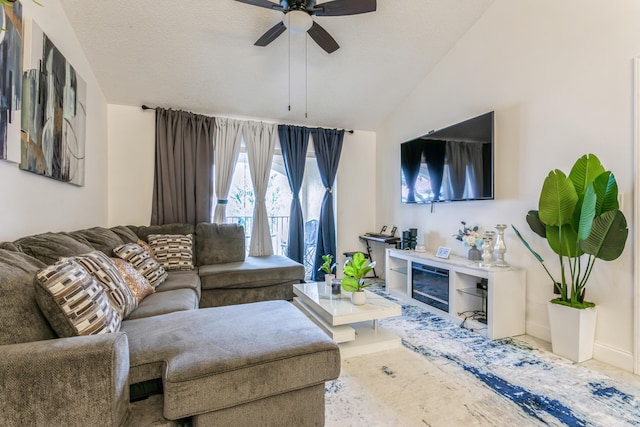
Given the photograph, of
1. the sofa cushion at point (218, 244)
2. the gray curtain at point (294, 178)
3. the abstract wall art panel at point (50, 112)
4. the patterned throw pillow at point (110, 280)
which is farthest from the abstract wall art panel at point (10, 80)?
the gray curtain at point (294, 178)

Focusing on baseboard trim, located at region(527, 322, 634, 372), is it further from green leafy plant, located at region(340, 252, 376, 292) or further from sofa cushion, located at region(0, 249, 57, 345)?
sofa cushion, located at region(0, 249, 57, 345)

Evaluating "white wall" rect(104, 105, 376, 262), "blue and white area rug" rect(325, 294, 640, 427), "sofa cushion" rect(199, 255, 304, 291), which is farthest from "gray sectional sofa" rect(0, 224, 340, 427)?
"white wall" rect(104, 105, 376, 262)

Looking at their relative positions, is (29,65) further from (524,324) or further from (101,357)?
(524,324)

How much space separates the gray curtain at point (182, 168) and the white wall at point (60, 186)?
0.57 m

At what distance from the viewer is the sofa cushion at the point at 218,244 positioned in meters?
3.47

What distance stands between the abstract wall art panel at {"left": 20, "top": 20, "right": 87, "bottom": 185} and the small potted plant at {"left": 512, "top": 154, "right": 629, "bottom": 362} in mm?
3361

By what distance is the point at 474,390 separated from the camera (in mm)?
1779

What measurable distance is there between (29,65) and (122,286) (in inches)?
54.6

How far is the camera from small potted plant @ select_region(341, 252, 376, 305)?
234 centimetres

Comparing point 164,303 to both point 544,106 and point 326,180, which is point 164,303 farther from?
point 544,106

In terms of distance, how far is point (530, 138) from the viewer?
2.64 m

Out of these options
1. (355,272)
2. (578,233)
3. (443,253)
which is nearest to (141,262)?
(355,272)

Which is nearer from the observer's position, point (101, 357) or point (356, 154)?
point (101, 357)

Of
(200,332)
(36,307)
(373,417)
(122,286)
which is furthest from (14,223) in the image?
(373,417)
